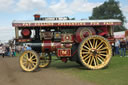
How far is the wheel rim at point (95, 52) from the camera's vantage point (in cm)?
819

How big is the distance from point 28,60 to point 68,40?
2.20m

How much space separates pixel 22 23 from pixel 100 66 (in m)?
4.17

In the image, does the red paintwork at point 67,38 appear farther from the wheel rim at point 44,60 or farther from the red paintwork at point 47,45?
the wheel rim at point 44,60

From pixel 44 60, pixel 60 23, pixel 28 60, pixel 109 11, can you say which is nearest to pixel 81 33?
pixel 60 23

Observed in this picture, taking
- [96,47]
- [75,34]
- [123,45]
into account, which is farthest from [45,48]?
[123,45]

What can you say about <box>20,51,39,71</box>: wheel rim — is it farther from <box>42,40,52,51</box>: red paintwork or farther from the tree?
the tree

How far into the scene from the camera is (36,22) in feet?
27.6

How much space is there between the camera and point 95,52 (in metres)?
8.34

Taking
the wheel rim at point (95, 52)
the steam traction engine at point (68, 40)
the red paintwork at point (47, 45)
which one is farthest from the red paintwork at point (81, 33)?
the red paintwork at point (47, 45)

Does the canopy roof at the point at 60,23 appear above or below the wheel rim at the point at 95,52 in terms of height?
above

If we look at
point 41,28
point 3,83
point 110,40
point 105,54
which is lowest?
point 3,83

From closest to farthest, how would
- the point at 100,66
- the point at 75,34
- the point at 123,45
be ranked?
the point at 100,66 → the point at 75,34 → the point at 123,45

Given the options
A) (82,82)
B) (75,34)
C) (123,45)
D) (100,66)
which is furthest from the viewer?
(123,45)

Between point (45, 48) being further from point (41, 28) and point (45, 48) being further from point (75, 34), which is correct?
point (75, 34)
